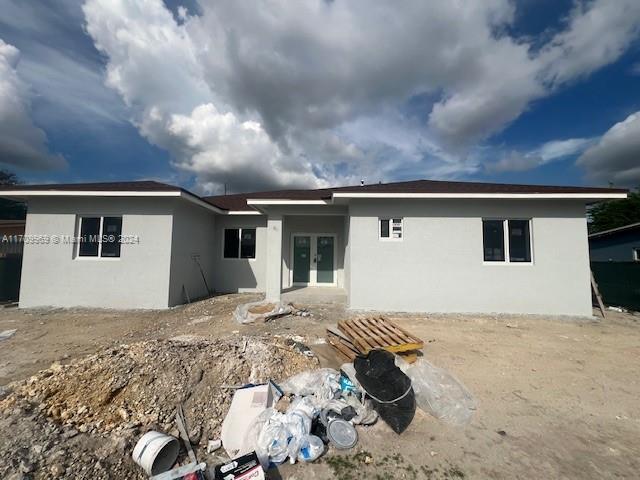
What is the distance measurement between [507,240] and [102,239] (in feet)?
38.7

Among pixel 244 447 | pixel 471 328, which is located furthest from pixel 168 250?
pixel 471 328

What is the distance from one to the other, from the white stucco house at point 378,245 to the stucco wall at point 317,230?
6.06 feet

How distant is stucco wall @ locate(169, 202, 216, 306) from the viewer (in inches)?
337

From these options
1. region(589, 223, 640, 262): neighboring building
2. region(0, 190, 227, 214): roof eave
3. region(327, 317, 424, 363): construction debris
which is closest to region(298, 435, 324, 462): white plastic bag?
region(327, 317, 424, 363): construction debris

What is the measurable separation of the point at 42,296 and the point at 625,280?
59.8 ft

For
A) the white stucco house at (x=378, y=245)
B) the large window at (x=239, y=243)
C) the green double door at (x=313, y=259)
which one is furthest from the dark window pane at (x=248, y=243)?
the white stucco house at (x=378, y=245)

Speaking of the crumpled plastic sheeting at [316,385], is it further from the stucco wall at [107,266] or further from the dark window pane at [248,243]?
the dark window pane at [248,243]

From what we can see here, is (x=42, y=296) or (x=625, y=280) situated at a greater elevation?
(x=625, y=280)

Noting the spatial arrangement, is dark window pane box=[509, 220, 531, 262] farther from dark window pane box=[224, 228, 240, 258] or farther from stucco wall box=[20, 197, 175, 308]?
stucco wall box=[20, 197, 175, 308]

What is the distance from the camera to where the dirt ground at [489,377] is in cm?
254

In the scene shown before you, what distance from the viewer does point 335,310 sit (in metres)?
7.81

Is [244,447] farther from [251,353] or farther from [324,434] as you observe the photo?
[251,353]

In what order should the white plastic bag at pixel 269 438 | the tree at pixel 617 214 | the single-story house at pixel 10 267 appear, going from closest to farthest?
the white plastic bag at pixel 269 438, the single-story house at pixel 10 267, the tree at pixel 617 214

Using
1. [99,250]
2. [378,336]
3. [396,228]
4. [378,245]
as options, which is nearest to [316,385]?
[378,336]
